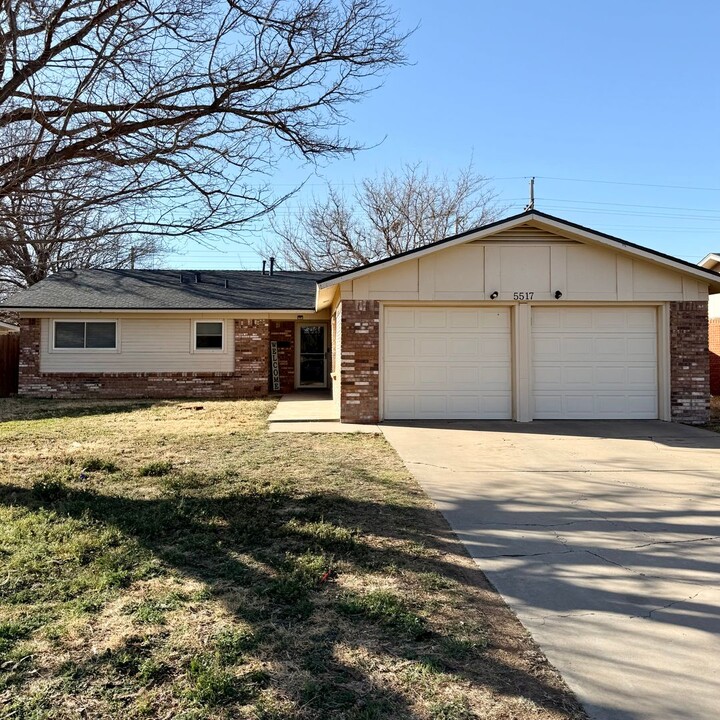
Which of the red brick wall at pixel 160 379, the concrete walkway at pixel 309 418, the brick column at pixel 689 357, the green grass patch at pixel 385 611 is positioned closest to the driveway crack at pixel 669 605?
Answer: the green grass patch at pixel 385 611

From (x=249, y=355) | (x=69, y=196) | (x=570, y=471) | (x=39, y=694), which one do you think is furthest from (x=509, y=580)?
(x=249, y=355)

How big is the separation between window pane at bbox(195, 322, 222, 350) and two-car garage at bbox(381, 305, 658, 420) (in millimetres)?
7291

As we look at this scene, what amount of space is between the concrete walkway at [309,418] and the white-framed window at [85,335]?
5.67 metres

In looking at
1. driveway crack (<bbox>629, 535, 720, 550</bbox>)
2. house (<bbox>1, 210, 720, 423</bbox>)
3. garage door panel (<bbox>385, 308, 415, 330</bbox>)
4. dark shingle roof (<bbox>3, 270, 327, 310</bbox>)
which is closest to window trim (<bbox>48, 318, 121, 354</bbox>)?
dark shingle roof (<bbox>3, 270, 327, 310</bbox>)

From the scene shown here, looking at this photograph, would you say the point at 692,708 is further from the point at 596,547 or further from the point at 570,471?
the point at 570,471

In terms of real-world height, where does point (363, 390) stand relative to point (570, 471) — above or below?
above

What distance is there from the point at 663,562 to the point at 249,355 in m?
13.6

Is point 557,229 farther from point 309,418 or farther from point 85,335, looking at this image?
point 85,335

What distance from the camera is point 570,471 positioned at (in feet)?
21.9

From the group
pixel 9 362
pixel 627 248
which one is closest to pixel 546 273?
pixel 627 248

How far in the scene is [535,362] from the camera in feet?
35.2

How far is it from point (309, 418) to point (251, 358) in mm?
5822

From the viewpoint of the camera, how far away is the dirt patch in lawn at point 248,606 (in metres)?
2.28

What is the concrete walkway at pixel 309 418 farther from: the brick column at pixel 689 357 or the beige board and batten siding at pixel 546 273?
the brick column at pixel 689 357
